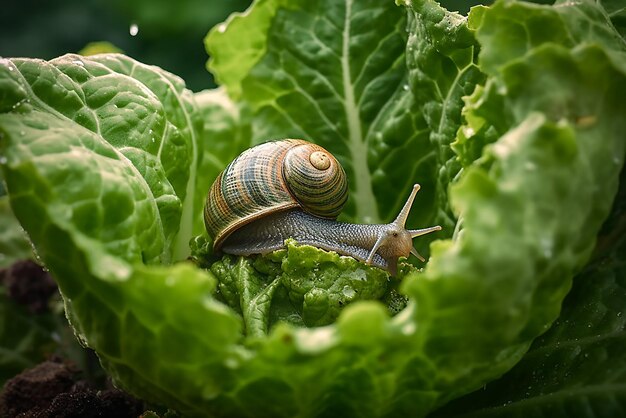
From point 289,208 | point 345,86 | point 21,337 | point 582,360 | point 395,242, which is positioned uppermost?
point 345,86

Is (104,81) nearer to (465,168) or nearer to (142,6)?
(465,168)

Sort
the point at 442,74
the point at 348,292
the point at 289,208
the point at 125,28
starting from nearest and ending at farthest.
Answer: the point at 348,292
the point at 442,74
the point at 289,208
the point at 125,28

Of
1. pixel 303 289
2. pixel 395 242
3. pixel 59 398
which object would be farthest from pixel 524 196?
pixel 59 398

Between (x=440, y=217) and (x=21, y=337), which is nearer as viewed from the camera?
(x=440, y=217)

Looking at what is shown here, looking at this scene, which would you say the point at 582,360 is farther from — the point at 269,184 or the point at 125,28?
the point at 125,28

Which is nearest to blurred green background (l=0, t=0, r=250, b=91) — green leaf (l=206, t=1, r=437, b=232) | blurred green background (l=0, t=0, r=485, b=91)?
blurred green background (l=0, t=0, r=485, b=91)

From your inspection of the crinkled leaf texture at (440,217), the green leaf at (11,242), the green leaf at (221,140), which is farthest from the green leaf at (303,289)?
the green leaf at (11,242)

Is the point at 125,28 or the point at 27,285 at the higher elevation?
the point at 125,28
